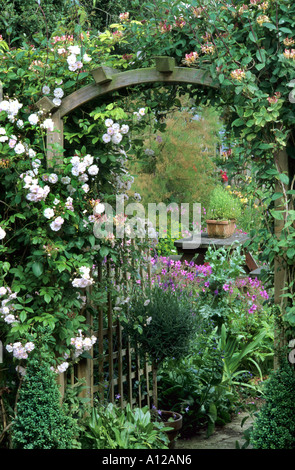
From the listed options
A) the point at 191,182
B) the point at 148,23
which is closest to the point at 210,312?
the point at 148,23

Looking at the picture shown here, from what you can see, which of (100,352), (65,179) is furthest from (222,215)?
(65,179)

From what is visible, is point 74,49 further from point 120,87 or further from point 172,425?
point 172,425

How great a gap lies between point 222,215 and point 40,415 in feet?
15.7

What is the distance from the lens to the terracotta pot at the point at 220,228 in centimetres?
705

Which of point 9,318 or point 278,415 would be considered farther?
point 9,318

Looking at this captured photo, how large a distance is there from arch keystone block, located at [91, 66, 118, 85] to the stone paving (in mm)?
2226

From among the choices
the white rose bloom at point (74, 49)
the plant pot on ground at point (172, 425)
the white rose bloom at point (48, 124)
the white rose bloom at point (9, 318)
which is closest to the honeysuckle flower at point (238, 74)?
the white rose bloom at point (74, 49)

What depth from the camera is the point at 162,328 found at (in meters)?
3.37

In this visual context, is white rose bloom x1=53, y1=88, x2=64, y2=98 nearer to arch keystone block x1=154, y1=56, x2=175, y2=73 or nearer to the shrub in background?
arch keystone block x1=154, y1=56, x2=175, y2=73

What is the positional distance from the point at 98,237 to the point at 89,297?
39cm

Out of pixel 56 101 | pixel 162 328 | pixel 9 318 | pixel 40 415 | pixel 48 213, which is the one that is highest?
pixel 56 101

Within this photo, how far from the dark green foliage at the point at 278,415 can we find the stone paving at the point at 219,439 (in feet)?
2.86

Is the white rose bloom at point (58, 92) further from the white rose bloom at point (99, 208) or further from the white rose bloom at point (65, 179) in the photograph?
the white rose bloom at point (99, 208)

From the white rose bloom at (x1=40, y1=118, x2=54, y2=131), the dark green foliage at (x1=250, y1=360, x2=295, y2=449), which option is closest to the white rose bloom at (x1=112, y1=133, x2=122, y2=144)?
the white rose bloom at (x1=40, y1=118, x2=54, y2=131)
